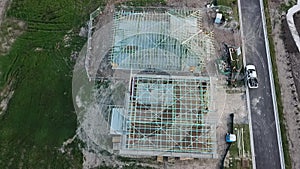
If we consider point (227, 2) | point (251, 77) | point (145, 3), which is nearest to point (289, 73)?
point (251, 77)

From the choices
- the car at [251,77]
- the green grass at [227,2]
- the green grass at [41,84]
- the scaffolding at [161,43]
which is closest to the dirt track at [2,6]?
the green grass at [41,84]

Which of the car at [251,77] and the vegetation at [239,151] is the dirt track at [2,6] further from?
the vegetation at [239,151]

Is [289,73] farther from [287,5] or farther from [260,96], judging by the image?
[287,5]

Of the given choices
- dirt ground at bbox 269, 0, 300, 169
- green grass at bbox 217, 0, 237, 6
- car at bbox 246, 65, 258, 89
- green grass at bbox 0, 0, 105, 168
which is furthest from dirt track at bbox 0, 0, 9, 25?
dirt ground at bbox 269, 0, 300, 169

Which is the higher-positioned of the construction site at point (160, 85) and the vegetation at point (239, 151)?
the construction site at point (160, 85)

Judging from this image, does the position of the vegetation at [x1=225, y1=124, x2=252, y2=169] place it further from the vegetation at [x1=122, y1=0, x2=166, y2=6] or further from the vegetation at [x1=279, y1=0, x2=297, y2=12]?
the vegetation at [x1=122, y1=0, x2=166, y2=6]

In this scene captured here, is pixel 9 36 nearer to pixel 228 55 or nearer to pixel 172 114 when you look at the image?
pixel 172 114
